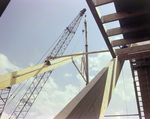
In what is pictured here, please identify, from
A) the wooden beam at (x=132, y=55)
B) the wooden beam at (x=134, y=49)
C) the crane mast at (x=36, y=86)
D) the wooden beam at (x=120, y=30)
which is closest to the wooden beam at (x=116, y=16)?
the wooden beam at (x=120, y=30)

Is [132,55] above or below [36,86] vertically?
below

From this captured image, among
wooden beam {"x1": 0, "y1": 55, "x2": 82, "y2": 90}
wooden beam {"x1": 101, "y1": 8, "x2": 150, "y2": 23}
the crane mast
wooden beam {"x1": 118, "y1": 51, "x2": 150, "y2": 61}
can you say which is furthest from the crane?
wooden beam {"x1": 101, "y1": 8, "x2": 150, "y2": 23}

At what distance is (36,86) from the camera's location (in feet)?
76.1

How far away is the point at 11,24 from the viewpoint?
2156 cm

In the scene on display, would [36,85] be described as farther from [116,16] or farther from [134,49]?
[116,16]

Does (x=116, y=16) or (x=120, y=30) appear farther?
(x=120, y=30)

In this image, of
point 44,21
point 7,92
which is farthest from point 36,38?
point 7,92

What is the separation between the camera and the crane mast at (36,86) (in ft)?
74.1

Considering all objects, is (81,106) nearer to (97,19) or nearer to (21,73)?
(97,19)

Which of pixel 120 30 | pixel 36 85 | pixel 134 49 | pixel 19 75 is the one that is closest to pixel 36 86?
pixel 36 85

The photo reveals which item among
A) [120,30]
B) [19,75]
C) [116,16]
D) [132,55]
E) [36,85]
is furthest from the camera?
[36,85]

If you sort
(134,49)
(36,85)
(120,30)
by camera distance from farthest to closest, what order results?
(36,85), (134,49), (120,30)

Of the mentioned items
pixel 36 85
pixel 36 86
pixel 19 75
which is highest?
pixel 36 85

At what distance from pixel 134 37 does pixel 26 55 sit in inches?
929
